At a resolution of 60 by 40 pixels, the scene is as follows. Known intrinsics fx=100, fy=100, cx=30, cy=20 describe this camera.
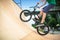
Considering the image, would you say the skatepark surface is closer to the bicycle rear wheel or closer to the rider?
the bicycle rear wheel

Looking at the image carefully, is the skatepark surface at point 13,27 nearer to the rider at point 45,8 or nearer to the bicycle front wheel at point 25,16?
the bicycle front wheel at point 25,16

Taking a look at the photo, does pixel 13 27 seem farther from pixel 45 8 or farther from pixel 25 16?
pixel 45 8

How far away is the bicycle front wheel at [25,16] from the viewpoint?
117 cm

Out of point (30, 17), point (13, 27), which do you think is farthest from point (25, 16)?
point (13, 27)

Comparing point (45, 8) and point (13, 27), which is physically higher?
point (45, 8)

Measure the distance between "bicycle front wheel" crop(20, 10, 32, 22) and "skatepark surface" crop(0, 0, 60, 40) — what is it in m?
0.04

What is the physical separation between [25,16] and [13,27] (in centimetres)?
19

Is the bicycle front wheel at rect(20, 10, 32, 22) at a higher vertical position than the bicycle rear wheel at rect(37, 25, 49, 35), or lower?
higher

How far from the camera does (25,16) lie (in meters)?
1.19

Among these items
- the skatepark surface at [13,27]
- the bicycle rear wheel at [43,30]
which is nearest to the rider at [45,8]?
the bicycle rear wheel at [43,30]

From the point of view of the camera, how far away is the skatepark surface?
115 cm

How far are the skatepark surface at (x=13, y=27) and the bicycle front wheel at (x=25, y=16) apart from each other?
0.12 ft

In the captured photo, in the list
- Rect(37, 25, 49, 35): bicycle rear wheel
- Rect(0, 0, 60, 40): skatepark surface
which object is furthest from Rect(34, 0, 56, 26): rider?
Rect(0, 0, 60, 40): skatepark surface

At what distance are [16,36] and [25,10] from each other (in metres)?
0.32
